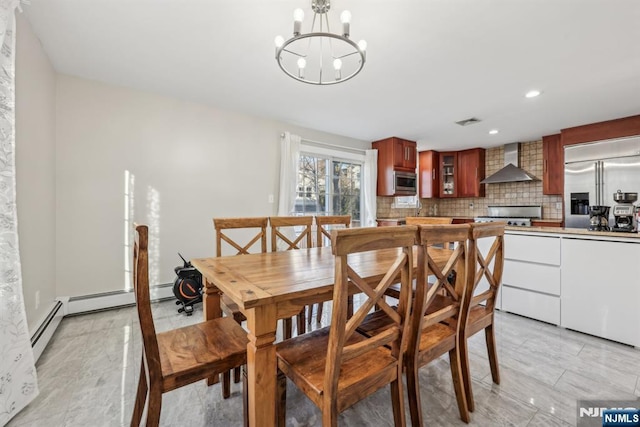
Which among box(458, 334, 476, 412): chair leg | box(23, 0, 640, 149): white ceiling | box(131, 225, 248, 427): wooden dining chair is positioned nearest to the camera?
box(131, 225, 248, 427): wooden dining chair

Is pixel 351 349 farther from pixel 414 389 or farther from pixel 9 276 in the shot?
pixel 9 276

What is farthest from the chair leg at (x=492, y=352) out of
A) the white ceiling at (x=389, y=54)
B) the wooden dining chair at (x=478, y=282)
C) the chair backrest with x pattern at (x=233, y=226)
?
the white ceiling at (x=389, y=54)

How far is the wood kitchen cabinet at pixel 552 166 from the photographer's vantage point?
455 centimetres

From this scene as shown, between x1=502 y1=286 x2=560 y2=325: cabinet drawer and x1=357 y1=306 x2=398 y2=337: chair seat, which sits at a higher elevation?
x1=357 y1=306 x2=398 y2=337: chair seat

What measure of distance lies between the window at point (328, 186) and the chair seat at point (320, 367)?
3.15 metres

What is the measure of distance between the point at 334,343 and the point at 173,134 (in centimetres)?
322

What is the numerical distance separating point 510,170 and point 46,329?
6.67m

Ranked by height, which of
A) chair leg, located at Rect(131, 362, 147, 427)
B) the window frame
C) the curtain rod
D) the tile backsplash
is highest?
the curtain rod

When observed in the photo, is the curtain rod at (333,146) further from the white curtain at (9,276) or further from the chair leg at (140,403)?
the chair leg at (140,403)

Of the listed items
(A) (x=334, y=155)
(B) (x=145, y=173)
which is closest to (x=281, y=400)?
(B) (x=145, y=173)

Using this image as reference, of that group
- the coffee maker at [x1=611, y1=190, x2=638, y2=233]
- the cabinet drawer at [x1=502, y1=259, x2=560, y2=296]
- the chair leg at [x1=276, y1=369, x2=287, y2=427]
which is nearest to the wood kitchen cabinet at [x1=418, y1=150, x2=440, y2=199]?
the cabinet drawer at [x1=502, y1=259, x2=560, y2=296]

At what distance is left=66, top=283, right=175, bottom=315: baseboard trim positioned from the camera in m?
2.70

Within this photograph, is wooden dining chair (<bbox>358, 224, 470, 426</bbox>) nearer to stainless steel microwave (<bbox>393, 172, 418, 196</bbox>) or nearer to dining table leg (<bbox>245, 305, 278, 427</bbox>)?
dining table leg (<bbox>245, 305, 278, 427</bbox>)

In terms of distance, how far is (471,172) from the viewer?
224 inches
